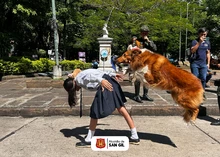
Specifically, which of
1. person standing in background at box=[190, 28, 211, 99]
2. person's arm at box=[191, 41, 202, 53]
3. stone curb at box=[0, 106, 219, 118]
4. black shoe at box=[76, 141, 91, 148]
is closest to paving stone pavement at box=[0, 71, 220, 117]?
stone curb at box=[0, 106, 219, 118]

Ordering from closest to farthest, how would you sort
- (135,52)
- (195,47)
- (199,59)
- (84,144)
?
(135,52) < (84,144) < (195,47) < (199,59)

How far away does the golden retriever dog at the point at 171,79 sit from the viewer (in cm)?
373

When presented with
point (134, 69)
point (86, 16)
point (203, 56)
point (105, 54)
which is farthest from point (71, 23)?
point (134, 69)

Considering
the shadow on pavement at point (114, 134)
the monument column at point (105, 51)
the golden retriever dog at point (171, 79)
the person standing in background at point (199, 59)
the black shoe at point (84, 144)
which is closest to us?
the golden retriever dog at point (171, 79)

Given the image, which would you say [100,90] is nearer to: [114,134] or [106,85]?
[106,85]

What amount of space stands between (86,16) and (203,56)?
23426 millimetres

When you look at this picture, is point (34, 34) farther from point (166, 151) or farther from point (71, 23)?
point (166, 151)

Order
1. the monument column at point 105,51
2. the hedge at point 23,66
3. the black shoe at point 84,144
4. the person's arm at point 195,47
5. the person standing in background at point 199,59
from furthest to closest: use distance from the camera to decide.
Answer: the hedge at point 23,66 → the monument column at point 105,51 → the person standing in background at point 199,59 → the person's arm at point 195,47 → the black shoe at point 84,144

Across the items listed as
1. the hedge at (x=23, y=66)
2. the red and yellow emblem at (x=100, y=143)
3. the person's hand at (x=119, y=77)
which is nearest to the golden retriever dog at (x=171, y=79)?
the person's hand at (x=119, y=77)

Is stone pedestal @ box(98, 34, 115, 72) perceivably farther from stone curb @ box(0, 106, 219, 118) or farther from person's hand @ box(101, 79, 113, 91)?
person's hand @ box(101, 79, 113, 91)

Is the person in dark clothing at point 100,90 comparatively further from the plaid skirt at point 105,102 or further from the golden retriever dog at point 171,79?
the golden retriever dog at point 171,79

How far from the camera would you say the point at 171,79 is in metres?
3.80

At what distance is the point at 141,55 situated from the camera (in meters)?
3.88

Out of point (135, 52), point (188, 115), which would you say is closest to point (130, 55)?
point (135, 52)
